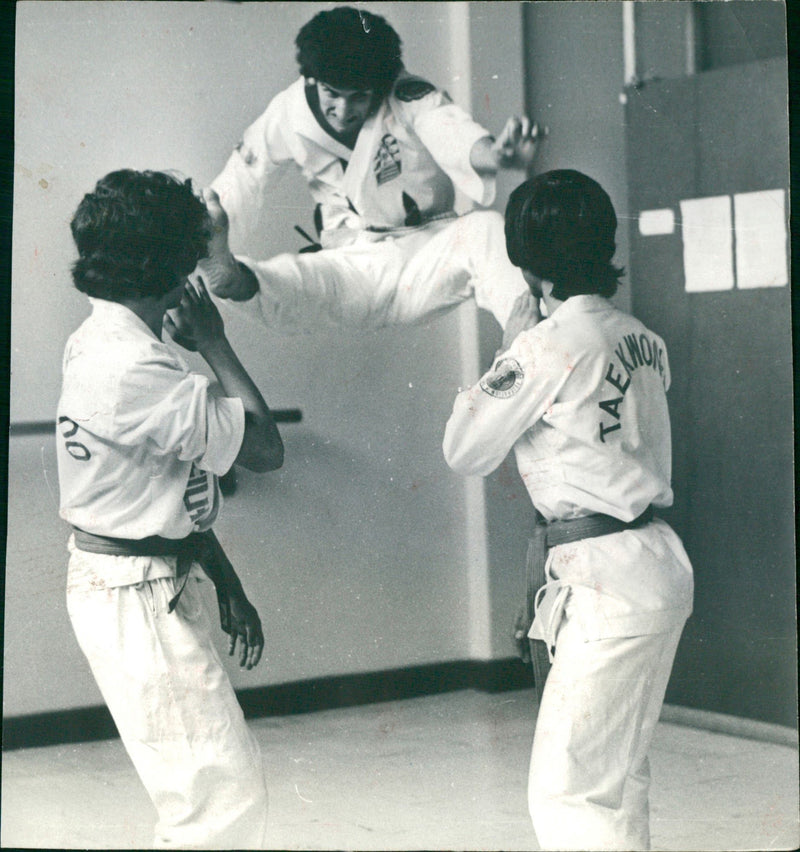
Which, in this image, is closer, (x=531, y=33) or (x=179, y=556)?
(x=179, y=556)

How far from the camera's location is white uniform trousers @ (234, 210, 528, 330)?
7.06 ft

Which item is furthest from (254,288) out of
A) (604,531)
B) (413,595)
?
(604,531)

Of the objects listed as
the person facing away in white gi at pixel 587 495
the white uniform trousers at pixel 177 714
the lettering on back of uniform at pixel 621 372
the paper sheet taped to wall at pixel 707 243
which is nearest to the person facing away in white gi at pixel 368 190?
the person facing away in white gi at pixel 587 495

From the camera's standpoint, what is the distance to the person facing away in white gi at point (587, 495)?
6.63 feet

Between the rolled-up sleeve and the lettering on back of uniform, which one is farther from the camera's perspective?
the rolled-up sleeve

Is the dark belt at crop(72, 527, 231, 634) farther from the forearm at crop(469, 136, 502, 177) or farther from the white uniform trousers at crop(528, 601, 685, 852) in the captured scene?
the forearm at crop(469, 136, 502, 177)

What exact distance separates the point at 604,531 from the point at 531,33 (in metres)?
0.99

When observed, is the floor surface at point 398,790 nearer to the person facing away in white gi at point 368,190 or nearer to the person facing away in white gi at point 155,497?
the person facing away in white gi at point 155,497

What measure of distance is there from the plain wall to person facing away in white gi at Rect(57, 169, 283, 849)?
0.05m

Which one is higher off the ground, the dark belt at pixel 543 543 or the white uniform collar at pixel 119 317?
the white uniform collar at pixel 119 317

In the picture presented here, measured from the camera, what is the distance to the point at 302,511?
214cm

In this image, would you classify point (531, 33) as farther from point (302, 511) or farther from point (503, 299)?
point (302, 511)

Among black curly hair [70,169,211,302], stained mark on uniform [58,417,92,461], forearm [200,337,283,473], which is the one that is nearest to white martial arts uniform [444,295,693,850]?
forearm [200,337,283,473]

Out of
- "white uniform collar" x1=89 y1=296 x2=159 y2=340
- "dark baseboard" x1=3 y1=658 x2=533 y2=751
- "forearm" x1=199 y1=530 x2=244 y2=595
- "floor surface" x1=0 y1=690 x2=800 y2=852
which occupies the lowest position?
"floor surface" x1=0 y1=690 x2=800 y2=852
